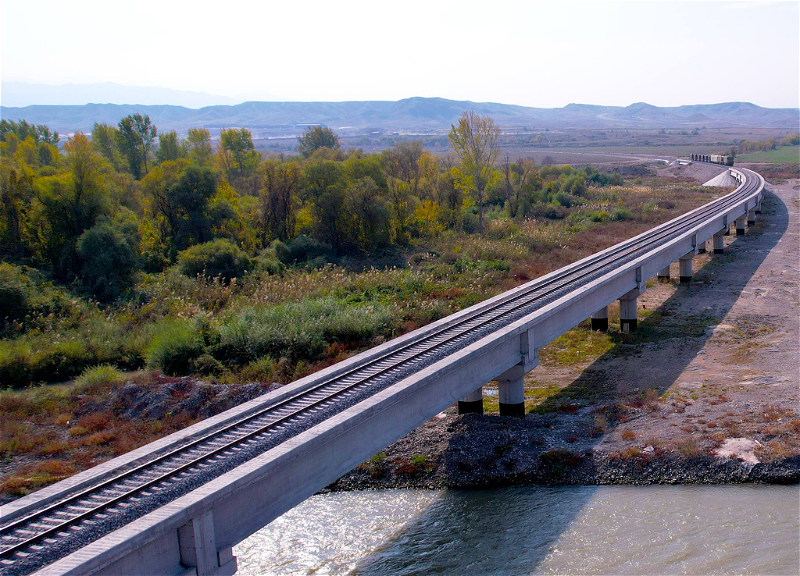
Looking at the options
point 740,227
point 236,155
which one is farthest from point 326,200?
point 740,227

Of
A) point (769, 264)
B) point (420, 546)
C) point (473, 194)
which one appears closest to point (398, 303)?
point (420, 546)

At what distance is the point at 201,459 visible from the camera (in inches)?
379

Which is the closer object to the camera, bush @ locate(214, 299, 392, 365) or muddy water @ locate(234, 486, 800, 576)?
muddy water @ locate(234, 486, 800, 576)

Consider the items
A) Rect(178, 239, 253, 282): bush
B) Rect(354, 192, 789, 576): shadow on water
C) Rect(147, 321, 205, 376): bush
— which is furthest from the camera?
Rect(178, 239, 253, 282): bush

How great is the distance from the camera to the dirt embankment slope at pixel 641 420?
13.2m

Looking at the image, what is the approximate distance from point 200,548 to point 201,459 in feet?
6.35

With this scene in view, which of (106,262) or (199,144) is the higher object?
(199,144)

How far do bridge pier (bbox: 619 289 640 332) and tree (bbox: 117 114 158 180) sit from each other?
45.6m

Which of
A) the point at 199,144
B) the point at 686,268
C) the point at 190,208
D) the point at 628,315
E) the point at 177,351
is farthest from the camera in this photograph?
the point at 199,144

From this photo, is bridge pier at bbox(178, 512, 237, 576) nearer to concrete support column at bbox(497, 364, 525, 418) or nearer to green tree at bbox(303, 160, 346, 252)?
concrete support column at bbox(497, 364, 525, 418)

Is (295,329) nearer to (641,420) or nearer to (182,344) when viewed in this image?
(182,344)

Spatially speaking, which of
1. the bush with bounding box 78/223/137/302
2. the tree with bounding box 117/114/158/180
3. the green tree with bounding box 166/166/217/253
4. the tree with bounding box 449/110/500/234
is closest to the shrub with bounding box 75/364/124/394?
the bush with bounding box 78/223/137/302

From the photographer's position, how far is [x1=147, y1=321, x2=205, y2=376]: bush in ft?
62.6

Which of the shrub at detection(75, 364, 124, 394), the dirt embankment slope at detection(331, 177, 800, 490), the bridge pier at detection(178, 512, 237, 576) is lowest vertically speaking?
the dirt embankment slope at detection(331, 177, 800, 490)
